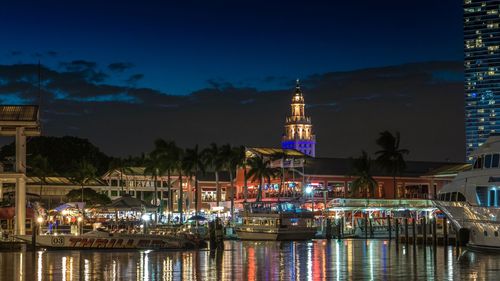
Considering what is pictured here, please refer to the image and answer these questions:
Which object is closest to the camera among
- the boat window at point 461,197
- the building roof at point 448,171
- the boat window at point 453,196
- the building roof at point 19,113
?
the boat window at point 461,197

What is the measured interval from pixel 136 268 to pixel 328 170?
83818 millimetres

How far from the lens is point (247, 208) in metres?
96.8

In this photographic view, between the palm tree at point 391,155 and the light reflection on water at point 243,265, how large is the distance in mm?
67920

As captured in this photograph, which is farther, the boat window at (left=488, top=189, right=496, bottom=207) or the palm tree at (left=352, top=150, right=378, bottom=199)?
the palm tree at (left=352, top=150, right=378, bottom=199)

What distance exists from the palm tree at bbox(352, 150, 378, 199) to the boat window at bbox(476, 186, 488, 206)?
67457 millimetres

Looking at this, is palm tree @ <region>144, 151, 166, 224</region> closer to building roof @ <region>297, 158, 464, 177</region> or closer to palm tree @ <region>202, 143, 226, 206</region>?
palm tree @ <region>202, 143, 226, 206</region>

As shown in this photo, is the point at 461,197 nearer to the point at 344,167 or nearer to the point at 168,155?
the point at 344,167

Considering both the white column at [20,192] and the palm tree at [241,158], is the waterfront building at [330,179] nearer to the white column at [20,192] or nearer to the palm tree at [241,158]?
the palm tree at [241,158]

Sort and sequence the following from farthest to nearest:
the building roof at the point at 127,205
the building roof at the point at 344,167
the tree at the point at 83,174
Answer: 1. the tree at the point at 83,174
2. the building roof at the point at 344,167
3. the building roof at the point at 127,205

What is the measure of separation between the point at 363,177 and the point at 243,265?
77.8 meters

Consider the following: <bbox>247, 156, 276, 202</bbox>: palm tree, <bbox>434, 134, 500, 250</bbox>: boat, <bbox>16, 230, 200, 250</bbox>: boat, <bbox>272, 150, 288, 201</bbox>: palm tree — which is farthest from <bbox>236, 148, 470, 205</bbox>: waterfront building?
<bbox>434, 134, 500, 250</bbox>: boat

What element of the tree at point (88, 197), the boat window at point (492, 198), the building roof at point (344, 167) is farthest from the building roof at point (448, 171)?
the boat window at point (492, 198)

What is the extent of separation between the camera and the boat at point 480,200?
5734 centimetres

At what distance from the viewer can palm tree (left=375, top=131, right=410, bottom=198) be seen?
133m
